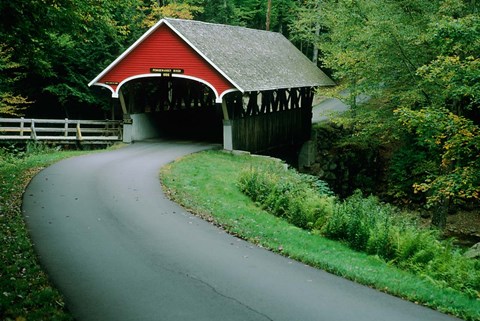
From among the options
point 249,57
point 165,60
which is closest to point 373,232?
point 165,60

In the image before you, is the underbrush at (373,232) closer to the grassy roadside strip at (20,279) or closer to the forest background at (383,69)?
the forest background at (383,69)

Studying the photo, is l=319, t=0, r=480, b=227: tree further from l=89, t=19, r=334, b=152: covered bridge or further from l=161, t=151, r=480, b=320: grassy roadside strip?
l=161, t=151, r=480, b=320: grassy roadside strip

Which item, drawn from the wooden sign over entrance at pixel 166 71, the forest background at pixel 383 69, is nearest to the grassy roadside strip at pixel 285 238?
the forest background at pixel 383 69

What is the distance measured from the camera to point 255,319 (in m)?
7.16

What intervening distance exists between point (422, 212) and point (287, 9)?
31067 mm

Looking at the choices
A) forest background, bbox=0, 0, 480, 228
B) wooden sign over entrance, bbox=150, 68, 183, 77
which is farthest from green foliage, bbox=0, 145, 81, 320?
wooden sign over entrance, bbox=150, 68, 183, 77

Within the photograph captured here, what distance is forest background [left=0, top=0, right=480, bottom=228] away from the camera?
13.4m

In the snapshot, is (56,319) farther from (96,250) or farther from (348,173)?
(348,173)

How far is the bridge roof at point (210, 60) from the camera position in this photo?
21.7m

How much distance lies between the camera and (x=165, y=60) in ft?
74.4

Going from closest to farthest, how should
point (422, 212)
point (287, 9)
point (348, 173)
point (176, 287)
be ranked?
1. point (176, 287)
2. point (422, 212)
3. point (348, 173)
4. point (287, 9)

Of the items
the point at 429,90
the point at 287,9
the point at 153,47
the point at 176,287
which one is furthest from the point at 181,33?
the point at 287,9

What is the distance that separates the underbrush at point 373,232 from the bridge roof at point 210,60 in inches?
302

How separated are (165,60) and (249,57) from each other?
522 cm
